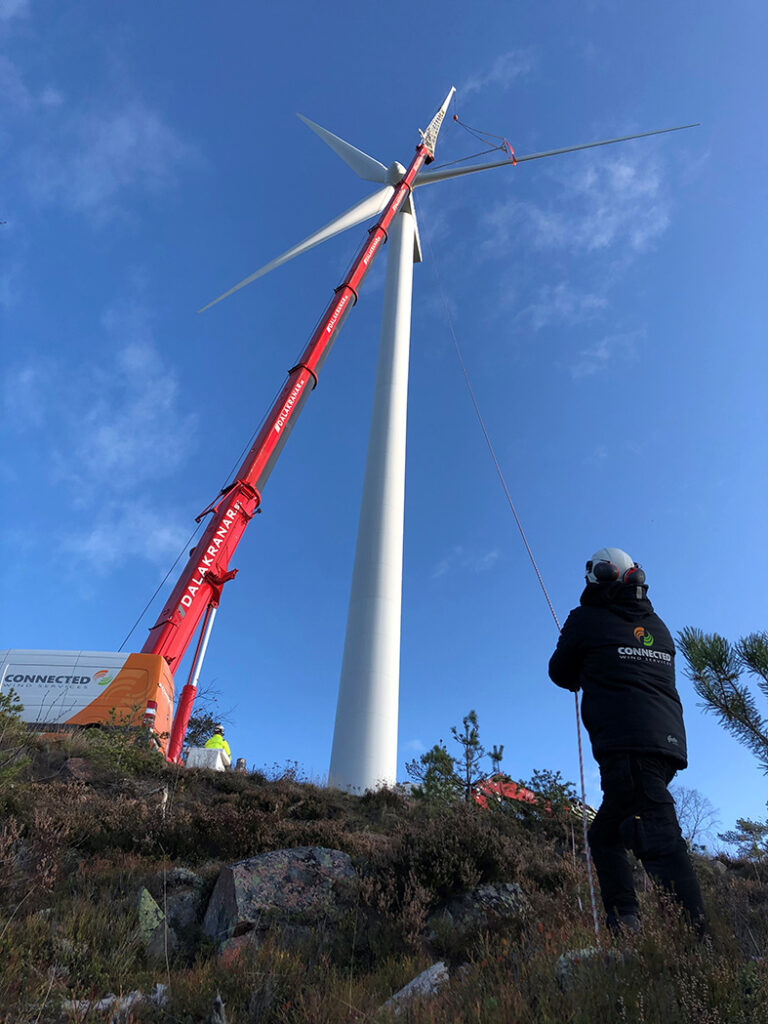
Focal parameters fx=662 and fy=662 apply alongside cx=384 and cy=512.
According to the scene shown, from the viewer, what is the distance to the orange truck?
1309 centimetres

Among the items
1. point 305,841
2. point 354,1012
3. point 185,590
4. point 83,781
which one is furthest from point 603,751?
point 185,590

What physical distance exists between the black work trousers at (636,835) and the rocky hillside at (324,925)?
177mm

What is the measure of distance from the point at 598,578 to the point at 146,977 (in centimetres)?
394

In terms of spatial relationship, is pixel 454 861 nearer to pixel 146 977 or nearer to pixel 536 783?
pixel 146 977

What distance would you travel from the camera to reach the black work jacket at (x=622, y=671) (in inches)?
160

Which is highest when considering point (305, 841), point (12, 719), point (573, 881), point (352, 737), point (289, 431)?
point (289, 431)

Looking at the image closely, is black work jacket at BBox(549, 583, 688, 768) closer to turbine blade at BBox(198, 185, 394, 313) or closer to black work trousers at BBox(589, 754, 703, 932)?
black work trousers at BBox(589, 754, 703, 932)

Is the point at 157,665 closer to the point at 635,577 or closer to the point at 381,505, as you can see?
the point at 381,505

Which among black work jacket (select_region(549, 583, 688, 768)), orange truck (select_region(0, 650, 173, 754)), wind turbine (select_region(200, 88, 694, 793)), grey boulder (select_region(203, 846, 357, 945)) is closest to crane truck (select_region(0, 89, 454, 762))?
orange truck (select_region(0, 650, 173, 754))

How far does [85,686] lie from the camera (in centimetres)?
1352

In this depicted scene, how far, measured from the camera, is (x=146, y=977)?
419 centimetres

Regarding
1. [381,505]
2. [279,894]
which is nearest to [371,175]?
[381,505]

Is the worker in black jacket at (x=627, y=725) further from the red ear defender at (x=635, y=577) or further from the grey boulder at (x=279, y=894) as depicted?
the grey boulder at (x=279, y=894)

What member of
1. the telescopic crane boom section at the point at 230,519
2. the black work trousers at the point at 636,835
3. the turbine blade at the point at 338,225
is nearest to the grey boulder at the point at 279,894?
the black work trousers at the point at 636,835
